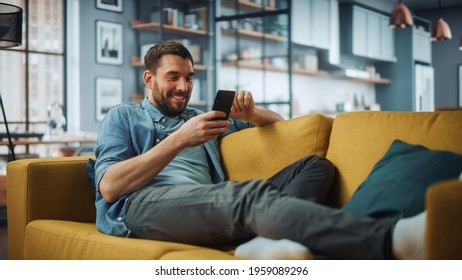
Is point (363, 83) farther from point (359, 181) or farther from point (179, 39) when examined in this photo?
point (359, 181)

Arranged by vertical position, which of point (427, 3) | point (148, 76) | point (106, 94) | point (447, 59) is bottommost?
point (148, 76)

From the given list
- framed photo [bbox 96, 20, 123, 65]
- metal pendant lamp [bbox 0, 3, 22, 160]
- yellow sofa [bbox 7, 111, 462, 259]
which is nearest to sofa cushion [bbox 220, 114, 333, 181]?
yellow sofa [bbox 7, 111, 462, 259]

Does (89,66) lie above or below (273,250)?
above

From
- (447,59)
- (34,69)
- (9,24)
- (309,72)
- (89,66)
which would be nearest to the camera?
(9,24)

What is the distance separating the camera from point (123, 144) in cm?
183

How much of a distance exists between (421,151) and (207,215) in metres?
0.63

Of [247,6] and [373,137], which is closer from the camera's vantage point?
[373,137]

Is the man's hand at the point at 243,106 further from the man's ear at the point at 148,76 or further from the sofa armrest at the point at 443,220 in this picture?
the sofa armrest at the point at 443,220

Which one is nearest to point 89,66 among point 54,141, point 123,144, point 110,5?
point 110,5

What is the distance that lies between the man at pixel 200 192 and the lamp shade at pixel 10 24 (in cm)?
153

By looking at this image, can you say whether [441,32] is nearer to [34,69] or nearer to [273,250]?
[34,69]

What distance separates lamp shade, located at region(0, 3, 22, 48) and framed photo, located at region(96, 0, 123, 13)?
9.62ft

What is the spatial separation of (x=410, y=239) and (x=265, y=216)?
36cm

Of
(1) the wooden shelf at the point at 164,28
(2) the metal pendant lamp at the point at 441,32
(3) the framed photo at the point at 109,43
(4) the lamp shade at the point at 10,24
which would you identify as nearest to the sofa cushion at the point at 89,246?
(4) the lamp shade at the point at 10,24
